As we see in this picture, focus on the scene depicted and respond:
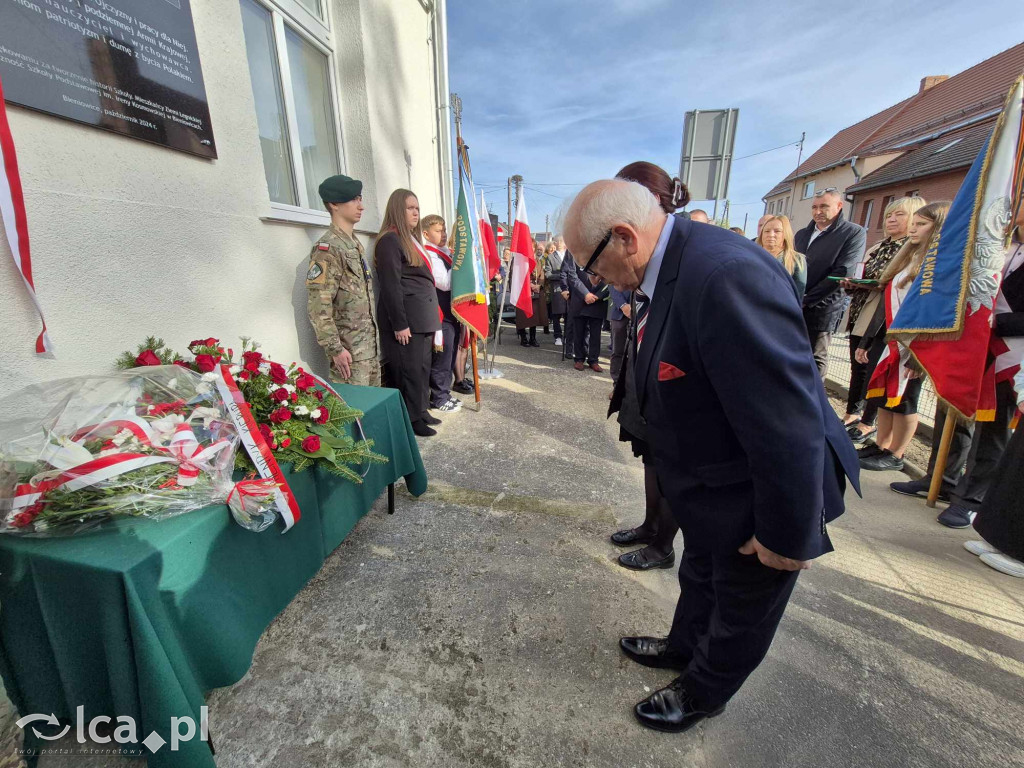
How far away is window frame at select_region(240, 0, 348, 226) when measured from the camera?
3061 millimetres

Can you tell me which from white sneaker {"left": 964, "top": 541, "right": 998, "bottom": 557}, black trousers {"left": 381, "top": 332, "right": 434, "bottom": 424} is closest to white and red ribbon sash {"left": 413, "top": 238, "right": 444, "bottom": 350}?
black trousers {"left": 381, "top": 332, "right": 434, "bottom": 424}

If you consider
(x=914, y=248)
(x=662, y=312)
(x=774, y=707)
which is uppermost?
(x=914, y=248)

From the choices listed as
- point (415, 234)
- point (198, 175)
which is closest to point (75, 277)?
point (198, 175)

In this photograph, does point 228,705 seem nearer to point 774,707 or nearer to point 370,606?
point 370,606

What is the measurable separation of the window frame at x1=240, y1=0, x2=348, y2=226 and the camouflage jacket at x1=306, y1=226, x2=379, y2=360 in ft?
1.03

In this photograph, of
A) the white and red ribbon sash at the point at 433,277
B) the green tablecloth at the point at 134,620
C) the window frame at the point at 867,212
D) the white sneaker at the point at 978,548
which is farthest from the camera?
the window frame at the point at 867,212

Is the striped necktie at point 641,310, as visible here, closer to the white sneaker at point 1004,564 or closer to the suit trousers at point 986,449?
the suit trousers at point 986,449

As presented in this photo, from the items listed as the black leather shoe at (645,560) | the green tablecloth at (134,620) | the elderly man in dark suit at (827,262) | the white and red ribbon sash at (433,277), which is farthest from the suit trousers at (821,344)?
the green tablecloth at (134,620)

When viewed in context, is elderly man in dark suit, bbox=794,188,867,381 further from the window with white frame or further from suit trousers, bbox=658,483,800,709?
the window with white frame

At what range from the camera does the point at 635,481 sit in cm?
325

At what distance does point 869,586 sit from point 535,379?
4.17m

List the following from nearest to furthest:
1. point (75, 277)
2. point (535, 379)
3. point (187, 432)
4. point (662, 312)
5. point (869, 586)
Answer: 1. point (662, 312)
2. point (187, 432)
3. point (75, 277)
4. point (869, 586)
5. point (535, 379)

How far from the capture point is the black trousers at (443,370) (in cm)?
474

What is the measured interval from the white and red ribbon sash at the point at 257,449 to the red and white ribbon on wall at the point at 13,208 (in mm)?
762
